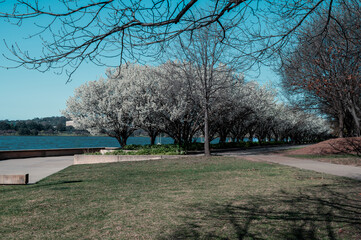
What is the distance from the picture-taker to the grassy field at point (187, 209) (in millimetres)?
5152

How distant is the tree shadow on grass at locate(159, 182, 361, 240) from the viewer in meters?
4.96

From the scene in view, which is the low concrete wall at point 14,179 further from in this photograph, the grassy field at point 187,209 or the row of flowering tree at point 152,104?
the row of flowering tree at point 152,104

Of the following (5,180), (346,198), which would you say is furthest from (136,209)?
(5,180)

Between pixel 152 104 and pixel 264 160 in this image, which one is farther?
pixel 152 104

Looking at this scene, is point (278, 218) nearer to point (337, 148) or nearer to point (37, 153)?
point (337, 148)

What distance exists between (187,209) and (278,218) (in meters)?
1.85

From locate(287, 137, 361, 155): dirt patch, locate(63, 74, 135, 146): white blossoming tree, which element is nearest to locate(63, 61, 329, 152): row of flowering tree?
locate(63, 74, 135, 146): white blossoming tree

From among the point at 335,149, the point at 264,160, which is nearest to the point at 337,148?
the point at 335,149

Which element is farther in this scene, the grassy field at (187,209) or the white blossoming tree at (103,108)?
the white blossoming tree at (103,108)

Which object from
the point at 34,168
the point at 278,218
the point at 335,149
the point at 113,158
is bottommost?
the point at 278,218

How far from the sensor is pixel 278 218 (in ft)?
18.9

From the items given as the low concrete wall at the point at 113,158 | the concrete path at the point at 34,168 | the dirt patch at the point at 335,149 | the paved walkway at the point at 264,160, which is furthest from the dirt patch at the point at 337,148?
the concrete path at the point at 34,168

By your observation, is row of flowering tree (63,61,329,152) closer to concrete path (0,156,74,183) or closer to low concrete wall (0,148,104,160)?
low concrete wall (0,148,104,160)

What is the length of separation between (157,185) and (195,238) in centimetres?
504
